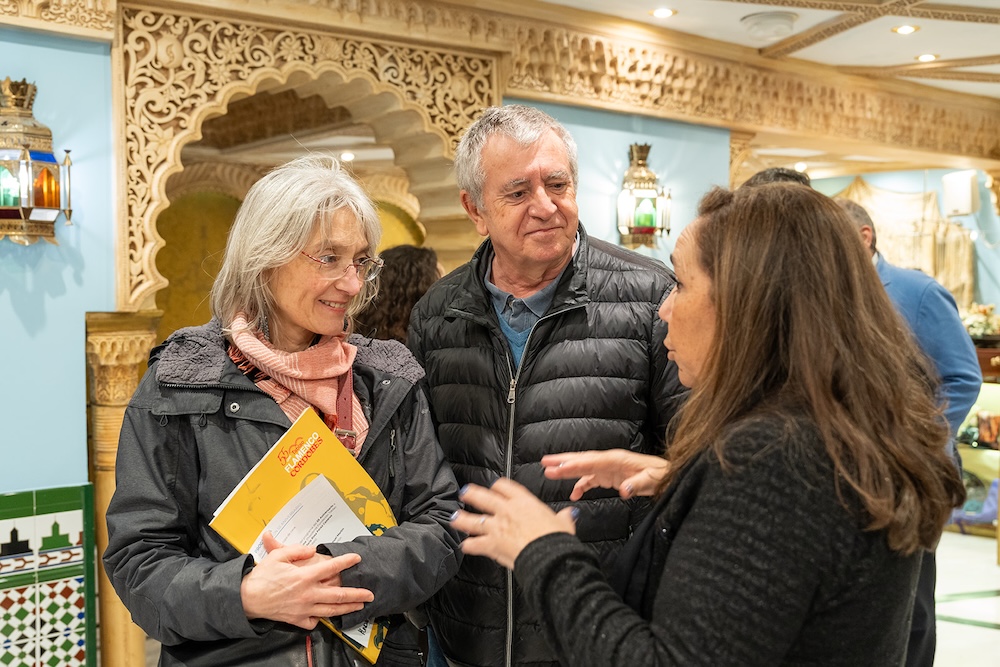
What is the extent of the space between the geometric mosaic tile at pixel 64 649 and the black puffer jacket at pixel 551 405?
2.04 meters

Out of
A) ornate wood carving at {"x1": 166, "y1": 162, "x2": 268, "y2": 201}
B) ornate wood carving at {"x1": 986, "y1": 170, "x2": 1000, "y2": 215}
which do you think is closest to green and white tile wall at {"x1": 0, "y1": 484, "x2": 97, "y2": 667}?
ornate wood carving at {"x1": 166, "y1": 162, "x2": 268, "y2": 201}

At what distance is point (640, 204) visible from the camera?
5.16 m

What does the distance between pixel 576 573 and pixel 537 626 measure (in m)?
0.77

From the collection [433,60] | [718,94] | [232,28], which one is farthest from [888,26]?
[232,28]

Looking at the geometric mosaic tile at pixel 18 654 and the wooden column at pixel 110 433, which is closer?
the geometric mosaic tile at pixel 18 654

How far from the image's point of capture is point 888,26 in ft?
17.3

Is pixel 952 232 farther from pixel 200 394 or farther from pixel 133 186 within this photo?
pixel 200 394

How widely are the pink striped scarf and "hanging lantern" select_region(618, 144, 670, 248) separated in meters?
3.65

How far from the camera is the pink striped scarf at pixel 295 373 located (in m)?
1.66

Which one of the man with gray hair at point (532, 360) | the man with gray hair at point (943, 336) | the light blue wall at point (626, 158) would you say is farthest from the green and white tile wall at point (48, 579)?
the man with gray hair at point (943, 336)

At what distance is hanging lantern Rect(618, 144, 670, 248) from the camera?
5160 mm

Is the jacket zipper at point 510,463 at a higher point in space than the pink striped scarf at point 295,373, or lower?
lower

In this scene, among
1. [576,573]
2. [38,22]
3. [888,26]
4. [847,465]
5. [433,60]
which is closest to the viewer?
[847,465]

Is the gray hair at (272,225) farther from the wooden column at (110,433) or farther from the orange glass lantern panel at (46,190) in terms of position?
the wooden column at (110,433)
